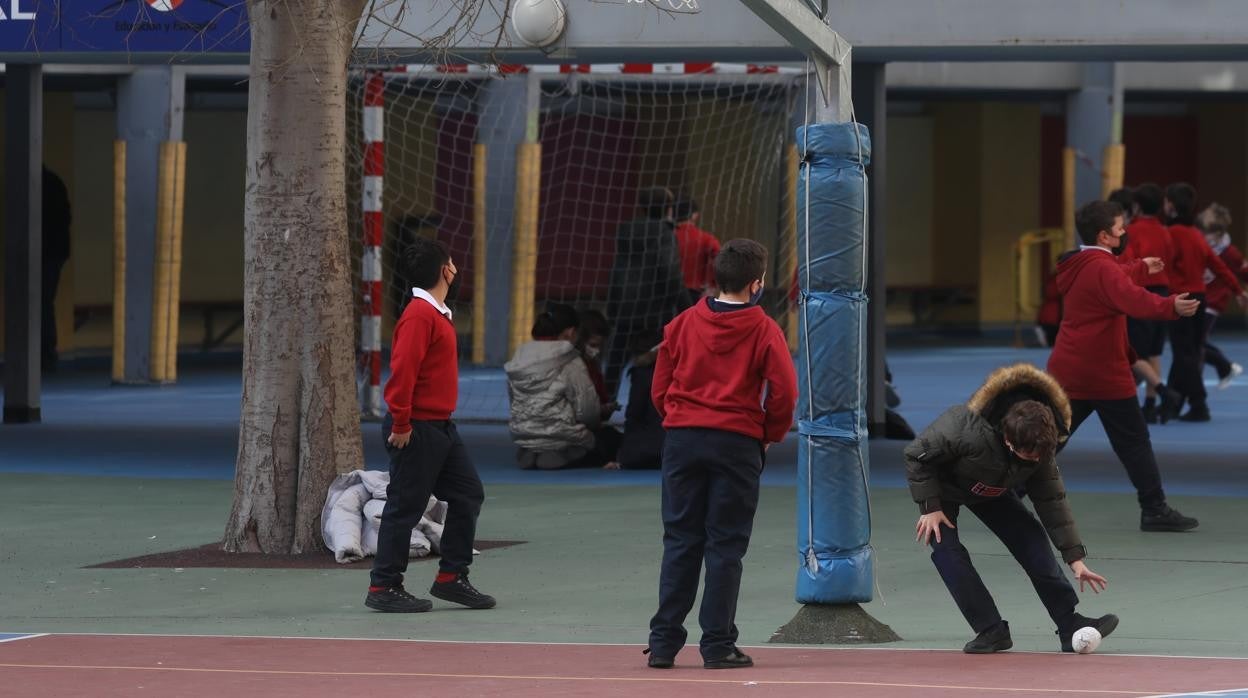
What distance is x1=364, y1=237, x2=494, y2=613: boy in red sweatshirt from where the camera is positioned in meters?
9.36

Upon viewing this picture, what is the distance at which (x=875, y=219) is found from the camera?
16781 mm

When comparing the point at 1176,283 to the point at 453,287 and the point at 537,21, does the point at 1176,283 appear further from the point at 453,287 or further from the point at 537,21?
the point at 453,287

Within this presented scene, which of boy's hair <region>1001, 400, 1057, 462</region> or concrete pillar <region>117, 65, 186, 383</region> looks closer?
boy's hair <region>1001, 400, 1057, 462</region>

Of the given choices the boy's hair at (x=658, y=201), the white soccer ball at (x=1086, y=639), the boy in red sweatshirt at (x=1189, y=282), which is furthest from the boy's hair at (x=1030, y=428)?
the boy in red sweatshirt at (x=1189, y=282)

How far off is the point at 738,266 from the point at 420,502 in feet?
7.64

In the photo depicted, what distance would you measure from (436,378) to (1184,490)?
608cm

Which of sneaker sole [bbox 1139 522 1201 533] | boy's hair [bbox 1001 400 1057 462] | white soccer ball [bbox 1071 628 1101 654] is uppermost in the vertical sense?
boy's hair [bbox 1001 400 1057 462]

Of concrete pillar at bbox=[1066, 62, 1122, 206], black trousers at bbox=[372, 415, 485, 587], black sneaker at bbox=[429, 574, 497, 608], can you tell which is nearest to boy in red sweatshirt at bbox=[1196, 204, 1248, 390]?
concrete pillar at bbox=[1066, 62, 1122, 206]

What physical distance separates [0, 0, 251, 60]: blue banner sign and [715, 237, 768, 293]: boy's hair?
6.83 meters

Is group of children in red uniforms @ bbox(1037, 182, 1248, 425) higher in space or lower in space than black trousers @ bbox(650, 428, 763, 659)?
higher

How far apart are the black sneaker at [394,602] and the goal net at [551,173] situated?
10161 mm

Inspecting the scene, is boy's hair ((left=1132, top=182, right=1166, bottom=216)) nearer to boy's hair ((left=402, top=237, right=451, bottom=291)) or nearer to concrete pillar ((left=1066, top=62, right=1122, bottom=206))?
boy's hair ((left=402, top=237, right=451, bottom=291))

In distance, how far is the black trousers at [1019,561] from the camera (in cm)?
816

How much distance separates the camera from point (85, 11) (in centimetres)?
1462
